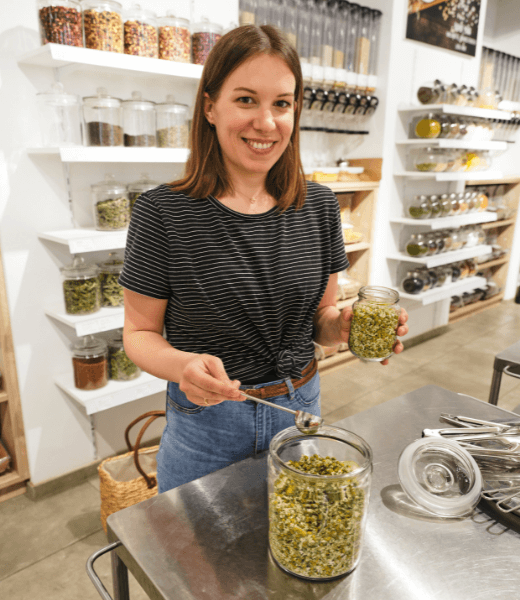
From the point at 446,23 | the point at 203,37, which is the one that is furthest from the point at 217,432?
the point at 446,23

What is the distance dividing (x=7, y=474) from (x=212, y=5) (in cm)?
248

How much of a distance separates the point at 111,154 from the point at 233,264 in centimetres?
115

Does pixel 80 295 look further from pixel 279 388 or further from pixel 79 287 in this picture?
pixel 279 388

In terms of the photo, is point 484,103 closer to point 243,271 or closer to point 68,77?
point 68,77

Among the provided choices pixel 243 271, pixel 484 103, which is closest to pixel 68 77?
pixel 243 271

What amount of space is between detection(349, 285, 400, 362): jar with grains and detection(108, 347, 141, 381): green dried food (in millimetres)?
1396

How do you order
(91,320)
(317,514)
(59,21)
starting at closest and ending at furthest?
(317,514) < (59,21) < (91,320)

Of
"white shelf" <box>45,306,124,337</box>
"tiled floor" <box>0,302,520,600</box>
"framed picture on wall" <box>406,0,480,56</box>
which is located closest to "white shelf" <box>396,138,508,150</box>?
"framed picture on wall" <box>406,0,480,56</box>

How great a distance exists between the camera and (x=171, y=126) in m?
2.24

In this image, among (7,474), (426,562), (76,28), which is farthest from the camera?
(7,474)

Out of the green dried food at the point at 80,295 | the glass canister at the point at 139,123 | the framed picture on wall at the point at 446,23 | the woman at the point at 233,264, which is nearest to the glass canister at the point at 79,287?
the green dried food at the point at 80,295

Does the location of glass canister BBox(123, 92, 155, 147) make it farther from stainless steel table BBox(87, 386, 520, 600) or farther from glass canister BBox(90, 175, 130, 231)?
stainless steel table BBox(87, 386, 520, 600)

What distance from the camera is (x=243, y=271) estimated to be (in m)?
1.11

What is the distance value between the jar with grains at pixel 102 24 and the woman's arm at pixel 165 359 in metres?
1.32
